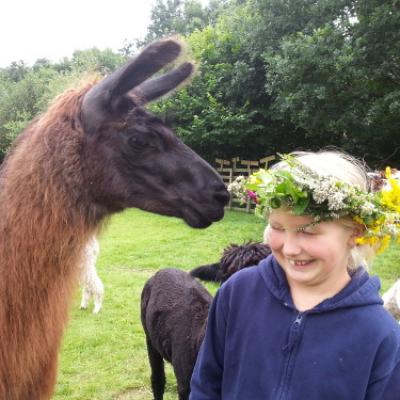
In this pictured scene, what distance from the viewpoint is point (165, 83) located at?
261 cm

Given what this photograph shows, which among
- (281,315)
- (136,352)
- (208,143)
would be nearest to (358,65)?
(208,143)

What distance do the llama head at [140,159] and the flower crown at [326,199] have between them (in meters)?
0.92

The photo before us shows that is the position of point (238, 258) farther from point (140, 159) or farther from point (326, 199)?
point (326, 199)

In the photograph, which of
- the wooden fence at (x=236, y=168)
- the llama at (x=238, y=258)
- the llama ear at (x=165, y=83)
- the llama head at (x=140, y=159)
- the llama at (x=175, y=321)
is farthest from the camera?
the wooden fence at (x=236, y=168)

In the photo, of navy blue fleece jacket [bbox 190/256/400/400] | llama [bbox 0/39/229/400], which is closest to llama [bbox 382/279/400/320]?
llama [bbox 0/39/229/400]

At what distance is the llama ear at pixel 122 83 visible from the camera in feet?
6.82

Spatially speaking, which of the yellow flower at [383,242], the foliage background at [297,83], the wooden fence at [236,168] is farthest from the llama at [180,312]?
the wooden fence at [236,168]

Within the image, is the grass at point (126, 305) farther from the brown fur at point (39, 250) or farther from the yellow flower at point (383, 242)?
the yellow flower at point (383, 242)

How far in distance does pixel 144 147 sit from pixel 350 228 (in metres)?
1.19

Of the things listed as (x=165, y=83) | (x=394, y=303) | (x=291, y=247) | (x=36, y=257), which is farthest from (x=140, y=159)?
(x=394, y=303)

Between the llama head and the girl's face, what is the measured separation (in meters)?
0.92

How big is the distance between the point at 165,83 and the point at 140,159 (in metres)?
0.57

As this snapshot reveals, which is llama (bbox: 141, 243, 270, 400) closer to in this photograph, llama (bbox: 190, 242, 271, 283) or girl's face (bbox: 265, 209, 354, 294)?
llama (bbox: 190, 242, 271, 283)

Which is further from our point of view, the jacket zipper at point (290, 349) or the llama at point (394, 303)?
Answer: the llama at point (394, 303)
